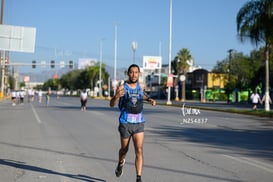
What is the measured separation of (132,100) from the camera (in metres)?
6.46

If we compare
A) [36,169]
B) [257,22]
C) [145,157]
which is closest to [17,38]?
[257,22]

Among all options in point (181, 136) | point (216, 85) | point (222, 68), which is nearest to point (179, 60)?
point (222, 68)

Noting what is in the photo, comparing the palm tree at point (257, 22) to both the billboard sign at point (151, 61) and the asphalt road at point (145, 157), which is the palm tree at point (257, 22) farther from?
the billboard sign at point (151, 61)

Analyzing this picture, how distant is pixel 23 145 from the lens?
11688mm

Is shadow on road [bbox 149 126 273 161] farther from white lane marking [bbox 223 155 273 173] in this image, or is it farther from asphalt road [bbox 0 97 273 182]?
white lane marking [bbox 223 155 273 173]

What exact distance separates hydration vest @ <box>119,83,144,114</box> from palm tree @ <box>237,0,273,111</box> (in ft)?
77.3

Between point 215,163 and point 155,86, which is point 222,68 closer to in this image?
point 155,86

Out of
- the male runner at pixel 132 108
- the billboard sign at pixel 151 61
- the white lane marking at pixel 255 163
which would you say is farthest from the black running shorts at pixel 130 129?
the billboard sign at pixel 151 61

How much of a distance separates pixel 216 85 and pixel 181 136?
85846 millimetres

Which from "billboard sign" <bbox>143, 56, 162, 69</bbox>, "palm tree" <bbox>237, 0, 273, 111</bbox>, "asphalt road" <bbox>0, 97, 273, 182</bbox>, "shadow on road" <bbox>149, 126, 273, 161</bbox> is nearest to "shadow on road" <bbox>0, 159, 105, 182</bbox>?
"asphalt road" <bbox>0, 97, 273, 182</bbox>

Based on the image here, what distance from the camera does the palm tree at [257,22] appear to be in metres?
28.4

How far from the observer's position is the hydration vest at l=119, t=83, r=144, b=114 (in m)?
6.46

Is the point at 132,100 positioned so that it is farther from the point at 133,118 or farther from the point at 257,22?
the point at 257,22

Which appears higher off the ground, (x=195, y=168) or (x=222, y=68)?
(x=222, y=68)
